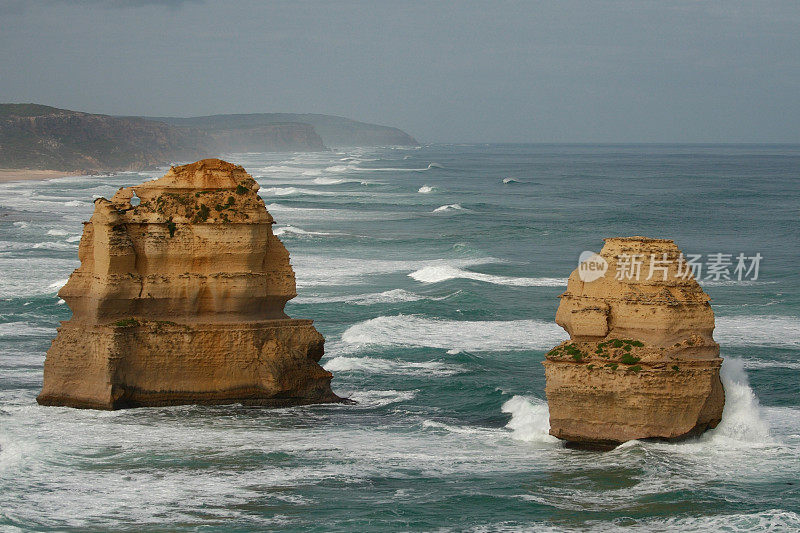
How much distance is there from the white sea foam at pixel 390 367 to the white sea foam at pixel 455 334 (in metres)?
2.02

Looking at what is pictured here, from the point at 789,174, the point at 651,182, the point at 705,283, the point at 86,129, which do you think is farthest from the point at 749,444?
the point at 86,129

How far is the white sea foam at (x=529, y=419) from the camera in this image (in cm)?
2409

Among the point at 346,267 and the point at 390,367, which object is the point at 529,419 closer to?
the point at 390,367

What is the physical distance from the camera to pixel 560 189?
11662cm

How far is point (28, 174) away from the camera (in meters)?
133

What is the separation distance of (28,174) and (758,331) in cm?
10812

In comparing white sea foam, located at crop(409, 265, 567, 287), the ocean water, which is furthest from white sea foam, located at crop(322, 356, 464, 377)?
white sea foam, located at crop(409, 265, 567, 287)

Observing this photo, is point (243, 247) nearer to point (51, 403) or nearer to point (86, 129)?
point (51, 403)

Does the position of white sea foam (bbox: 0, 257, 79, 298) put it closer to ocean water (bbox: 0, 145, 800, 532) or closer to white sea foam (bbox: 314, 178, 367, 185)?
ocean water (bbox: 0, 145, 800, 532)

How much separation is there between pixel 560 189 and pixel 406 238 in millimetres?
52371

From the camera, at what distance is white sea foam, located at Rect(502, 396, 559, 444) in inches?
949

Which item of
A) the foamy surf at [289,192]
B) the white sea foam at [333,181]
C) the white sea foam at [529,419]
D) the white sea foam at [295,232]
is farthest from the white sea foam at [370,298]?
the white sea foam at [333,181]

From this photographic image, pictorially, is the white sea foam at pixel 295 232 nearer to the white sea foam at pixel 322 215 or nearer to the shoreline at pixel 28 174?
the white sea foam at pixel 322 215

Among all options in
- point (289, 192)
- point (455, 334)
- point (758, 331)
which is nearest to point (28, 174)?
point (289, 192)
